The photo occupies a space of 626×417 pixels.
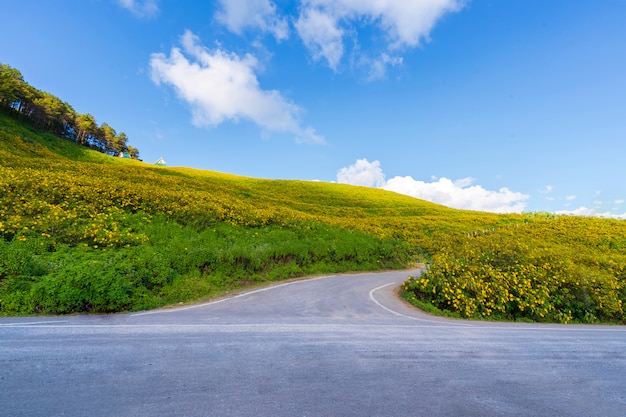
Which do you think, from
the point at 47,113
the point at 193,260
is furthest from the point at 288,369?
the point at 47,113

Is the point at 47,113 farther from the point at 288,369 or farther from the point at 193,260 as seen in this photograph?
the point at 288,369

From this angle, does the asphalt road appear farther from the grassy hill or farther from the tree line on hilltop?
the tree line on hilltop

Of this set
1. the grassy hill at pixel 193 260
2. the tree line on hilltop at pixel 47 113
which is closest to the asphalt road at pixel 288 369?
the grassy hill at pixel 193 260

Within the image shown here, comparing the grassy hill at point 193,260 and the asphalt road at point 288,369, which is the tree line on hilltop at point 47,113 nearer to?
the grassy hill at point 193,260

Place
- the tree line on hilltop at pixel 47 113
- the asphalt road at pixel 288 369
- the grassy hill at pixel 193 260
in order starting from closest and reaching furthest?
the asphalt road at pixel 288 369
the grassy hill at pixel 193 260
the tree line on hilltop at pixel 47 113

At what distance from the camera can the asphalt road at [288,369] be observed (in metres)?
3.14

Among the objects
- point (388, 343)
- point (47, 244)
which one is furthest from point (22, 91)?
point (388, 343)

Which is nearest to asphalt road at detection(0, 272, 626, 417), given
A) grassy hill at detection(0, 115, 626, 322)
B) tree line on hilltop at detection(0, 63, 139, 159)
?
grassy hill at detection(0, 115, 626, 322)

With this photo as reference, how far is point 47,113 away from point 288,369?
242ft

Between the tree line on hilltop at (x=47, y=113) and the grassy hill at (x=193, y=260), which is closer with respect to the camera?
the grassy hill at (x=193, y=260)

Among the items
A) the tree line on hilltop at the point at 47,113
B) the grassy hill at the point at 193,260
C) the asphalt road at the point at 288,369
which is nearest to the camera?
the asphalt road at the point at 288,369

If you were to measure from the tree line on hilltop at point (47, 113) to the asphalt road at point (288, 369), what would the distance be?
198ft

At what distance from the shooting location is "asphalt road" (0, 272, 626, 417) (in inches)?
124

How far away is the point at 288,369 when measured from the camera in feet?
13.4
